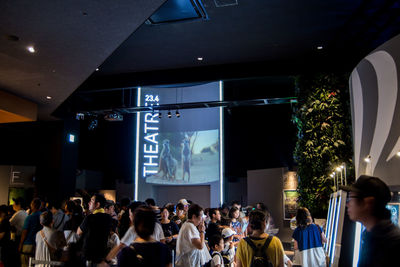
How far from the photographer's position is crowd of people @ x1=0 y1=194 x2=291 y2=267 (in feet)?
7.97

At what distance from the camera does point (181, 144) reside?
616 inches

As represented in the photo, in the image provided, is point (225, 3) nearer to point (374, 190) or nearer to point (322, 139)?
point (322, 139)

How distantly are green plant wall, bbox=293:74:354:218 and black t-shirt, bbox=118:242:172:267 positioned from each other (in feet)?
18.3

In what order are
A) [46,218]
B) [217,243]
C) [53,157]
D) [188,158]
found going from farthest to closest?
[188,158]
[53,157]
[46,218]
[217,243]

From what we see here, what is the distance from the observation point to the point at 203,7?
580cm

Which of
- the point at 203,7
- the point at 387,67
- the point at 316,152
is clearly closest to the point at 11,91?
the point at 203,7

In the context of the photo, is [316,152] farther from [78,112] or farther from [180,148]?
[180,148]

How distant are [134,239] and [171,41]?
4783 mm

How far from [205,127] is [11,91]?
909 cm

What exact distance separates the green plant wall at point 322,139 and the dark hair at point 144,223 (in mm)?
5555

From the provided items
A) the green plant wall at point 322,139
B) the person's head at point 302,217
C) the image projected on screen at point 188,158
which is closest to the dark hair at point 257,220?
the person's head at point 302,217

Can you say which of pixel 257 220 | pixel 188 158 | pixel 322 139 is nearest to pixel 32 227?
pixel 257 220

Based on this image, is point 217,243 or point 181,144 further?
point 181,144

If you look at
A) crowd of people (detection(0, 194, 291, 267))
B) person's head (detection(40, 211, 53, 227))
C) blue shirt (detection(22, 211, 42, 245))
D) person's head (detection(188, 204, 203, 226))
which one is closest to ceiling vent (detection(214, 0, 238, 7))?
crowd of people (detection(0, 194, 291, 267))
